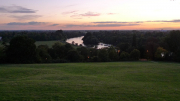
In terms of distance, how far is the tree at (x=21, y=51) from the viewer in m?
23.0

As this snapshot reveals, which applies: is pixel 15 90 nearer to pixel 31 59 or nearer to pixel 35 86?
pixel 35 86

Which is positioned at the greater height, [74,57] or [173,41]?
[173,41]

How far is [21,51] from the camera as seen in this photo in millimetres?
23312

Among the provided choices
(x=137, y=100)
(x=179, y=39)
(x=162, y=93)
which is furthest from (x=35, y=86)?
(x=179, y=39)

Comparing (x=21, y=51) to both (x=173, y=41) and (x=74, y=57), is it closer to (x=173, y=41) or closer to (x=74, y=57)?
(x=74, y=57)

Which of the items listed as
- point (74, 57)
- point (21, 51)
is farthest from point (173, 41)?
point (21, 51)

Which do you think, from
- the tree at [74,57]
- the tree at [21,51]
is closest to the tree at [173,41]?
the tree at [74,57]

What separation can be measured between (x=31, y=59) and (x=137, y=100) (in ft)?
69.6

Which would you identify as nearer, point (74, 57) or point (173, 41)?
point (74, 57)

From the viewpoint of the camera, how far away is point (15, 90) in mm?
7480

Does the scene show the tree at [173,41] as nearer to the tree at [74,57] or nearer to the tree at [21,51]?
the tree at [74,57]

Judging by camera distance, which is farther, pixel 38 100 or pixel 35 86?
pixel 35 86

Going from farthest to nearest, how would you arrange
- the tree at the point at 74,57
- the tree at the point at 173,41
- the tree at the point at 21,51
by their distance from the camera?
the tree at the point at 173,41
the tree at the point at 74,57
the tree at the point at 21,51

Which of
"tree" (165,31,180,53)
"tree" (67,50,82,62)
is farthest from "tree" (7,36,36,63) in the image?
"tree" (165,31,180,53)
